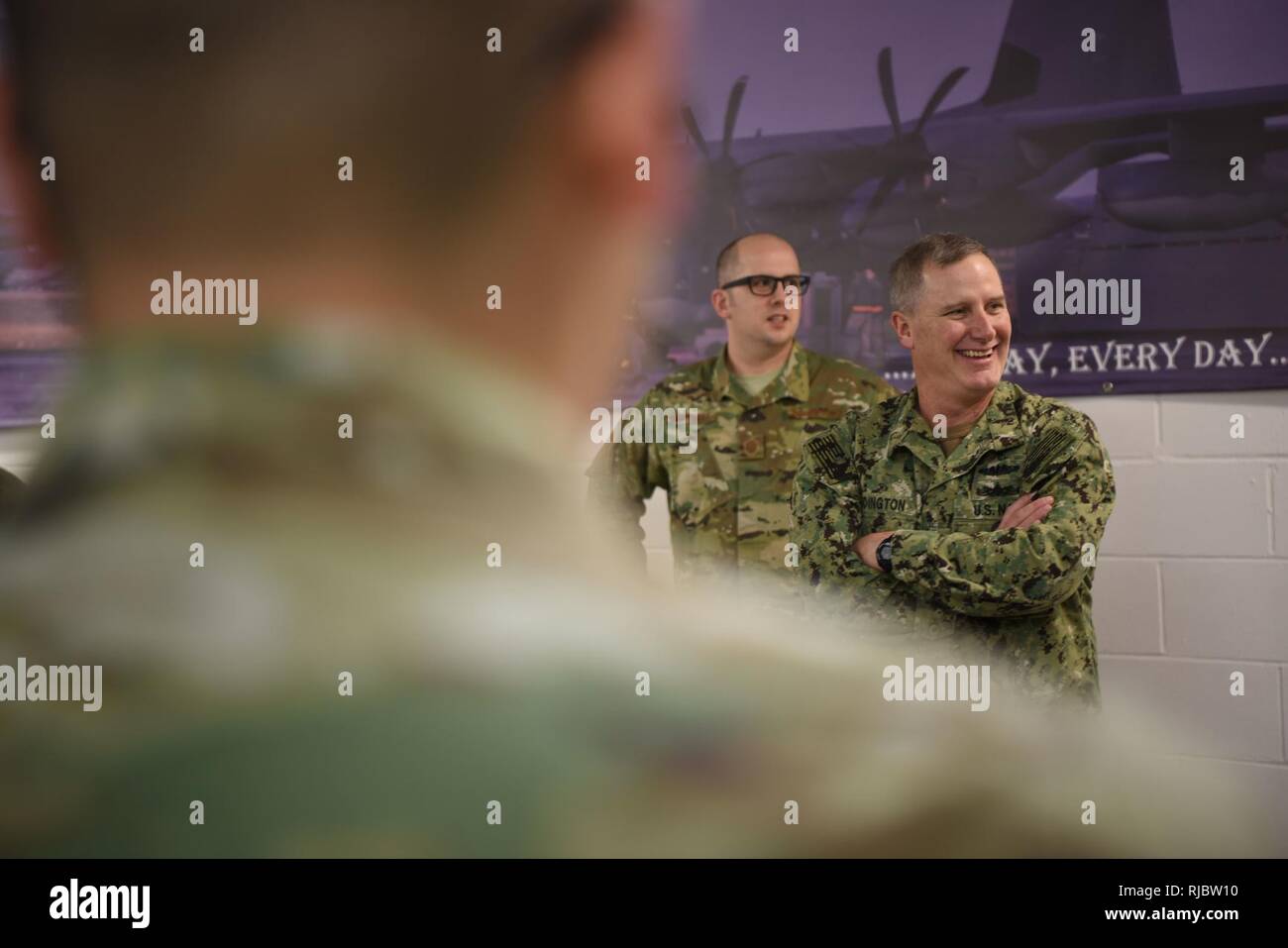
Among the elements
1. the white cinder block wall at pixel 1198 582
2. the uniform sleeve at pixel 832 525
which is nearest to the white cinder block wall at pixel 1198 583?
the white cinder block wall at pixel 1198 582

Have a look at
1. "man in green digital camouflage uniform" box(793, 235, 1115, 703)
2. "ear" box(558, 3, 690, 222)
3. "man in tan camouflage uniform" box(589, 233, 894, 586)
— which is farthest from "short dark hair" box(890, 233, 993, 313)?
"ear" box(558, 3, 690, 222)

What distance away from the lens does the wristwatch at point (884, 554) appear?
1.86m

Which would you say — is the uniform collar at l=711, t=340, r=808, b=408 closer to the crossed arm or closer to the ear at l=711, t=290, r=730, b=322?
the ear at l=711, t=290, r=730, b=322

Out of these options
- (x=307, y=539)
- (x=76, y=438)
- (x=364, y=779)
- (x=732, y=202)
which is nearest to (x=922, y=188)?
(x=732, y=202)

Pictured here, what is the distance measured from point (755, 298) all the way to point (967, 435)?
0.49 meters

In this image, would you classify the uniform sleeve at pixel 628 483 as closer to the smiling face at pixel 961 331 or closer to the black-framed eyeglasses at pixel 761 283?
the black-framed eyeglasses at pixel 761 283

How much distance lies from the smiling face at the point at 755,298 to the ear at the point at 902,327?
0.20m

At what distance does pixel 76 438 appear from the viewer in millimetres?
2197

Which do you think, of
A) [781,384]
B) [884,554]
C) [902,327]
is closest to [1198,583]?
[884,554]

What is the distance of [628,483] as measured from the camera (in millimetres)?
2113

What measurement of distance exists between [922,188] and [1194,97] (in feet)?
1.69

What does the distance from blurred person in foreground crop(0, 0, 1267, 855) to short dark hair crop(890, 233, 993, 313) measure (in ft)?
1.62

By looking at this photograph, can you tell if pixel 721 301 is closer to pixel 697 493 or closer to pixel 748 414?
pixel 748 414
